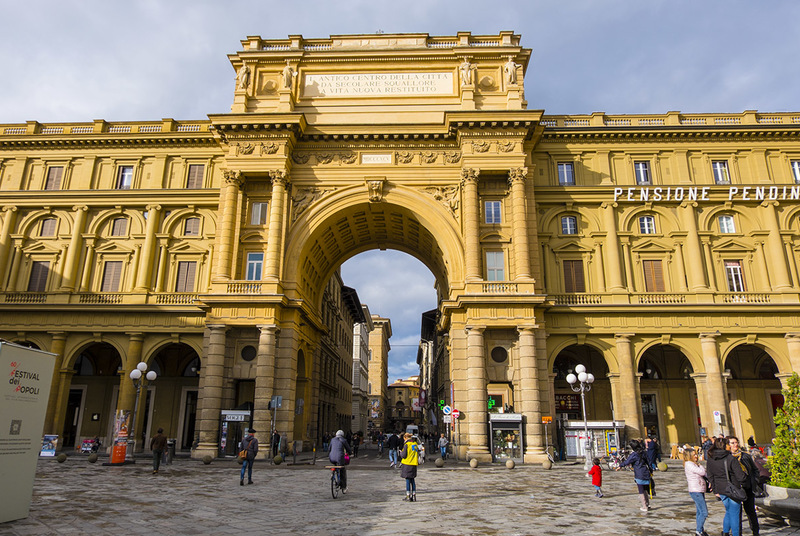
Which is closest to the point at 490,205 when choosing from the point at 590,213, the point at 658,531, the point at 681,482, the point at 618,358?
the point at 590,213

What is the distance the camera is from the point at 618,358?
Result: 33812 millimetres

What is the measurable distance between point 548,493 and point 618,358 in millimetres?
18091

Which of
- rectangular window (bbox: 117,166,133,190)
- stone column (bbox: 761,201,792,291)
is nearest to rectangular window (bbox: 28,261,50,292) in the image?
rectangular window (bbox: 117,166,133,190)

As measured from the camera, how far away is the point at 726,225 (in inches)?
1451

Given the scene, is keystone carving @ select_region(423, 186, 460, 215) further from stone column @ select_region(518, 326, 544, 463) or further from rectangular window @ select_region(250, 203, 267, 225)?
rectangular window @ select_region(250, 203, 267, 225)

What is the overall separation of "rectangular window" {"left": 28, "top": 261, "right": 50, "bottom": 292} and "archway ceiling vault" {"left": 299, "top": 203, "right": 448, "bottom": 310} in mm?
18208

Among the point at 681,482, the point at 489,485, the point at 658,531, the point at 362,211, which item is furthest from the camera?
the point at 362,211

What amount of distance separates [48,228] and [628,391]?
40.9m

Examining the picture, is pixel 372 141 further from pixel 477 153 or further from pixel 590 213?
pixel 590 213

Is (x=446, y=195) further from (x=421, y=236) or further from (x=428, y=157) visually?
(x=421, y=236)

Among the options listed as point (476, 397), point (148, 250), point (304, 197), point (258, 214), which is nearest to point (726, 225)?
point (476, 397)

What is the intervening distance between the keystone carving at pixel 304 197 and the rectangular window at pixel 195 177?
8.21 metres

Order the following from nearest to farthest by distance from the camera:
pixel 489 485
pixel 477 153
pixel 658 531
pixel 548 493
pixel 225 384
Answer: pixel 658 531 < pixel 548 493 < pixel 489 485 < pixel 225 384 < pixel 477 153

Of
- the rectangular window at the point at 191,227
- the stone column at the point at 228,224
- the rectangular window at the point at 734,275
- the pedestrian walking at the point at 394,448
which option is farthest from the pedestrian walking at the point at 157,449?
the rectangular window at the point at 734,275
